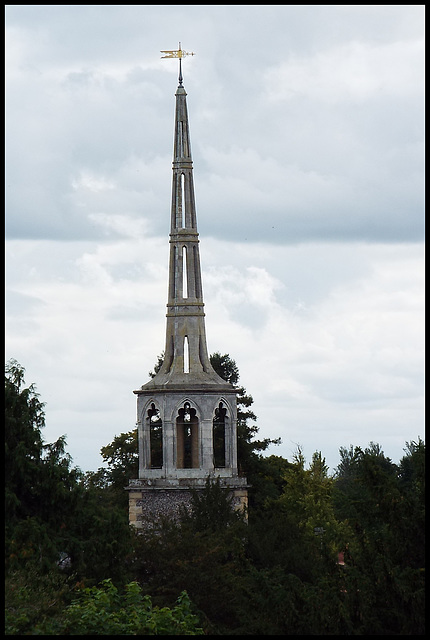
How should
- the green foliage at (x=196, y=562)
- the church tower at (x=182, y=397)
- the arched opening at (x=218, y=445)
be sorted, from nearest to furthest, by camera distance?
the green foliage at (x=196, y=562), the church tower at (x=182, y=397), the arched opening at (x=218, y=445)

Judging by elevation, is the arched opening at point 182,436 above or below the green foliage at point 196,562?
above

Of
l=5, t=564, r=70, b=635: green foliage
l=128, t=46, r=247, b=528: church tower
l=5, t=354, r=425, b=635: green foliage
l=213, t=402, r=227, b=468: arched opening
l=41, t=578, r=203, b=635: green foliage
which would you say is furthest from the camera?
l=213, t=402, r=227, b=468: arched opening

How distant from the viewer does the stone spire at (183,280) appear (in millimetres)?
48938

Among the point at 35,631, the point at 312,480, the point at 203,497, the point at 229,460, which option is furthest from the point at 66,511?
the point at 312,480

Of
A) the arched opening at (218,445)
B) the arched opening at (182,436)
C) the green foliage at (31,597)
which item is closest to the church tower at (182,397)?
the arched opening at (182,436)

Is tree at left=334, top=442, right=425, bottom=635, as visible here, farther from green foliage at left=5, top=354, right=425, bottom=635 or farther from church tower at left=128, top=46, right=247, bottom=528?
church tower at left=128, top=46, right=247, bottom=528

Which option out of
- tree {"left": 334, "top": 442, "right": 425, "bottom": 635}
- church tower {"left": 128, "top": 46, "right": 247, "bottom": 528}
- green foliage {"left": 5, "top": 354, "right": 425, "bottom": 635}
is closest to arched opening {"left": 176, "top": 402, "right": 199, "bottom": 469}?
church tower {"left": 128, "top": 46, "right": 247, "bottom": 528}

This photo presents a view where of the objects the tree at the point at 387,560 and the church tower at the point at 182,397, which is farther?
the church tower at the point at 182,397

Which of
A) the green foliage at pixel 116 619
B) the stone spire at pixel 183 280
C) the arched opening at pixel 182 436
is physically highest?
the stone spire at pixel 183 280

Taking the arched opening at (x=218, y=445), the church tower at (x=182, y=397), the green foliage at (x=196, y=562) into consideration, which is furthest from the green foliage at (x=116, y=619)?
the arched opening at (x=218, y=445)

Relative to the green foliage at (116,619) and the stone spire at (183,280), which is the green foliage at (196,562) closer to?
the green foliage at (116,619)

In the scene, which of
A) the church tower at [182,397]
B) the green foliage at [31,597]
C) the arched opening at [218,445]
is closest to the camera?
the green foliage at [31,597]

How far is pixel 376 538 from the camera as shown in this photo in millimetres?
30234

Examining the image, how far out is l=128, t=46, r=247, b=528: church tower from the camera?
47.1 m
